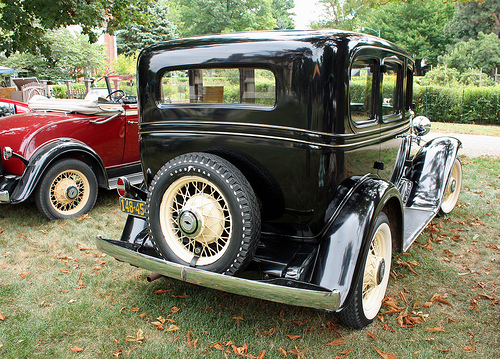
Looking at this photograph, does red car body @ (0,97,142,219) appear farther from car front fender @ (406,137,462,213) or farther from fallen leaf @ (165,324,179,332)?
car front fender @ (406,137,462,213)

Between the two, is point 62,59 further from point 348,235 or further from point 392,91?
point 348,235

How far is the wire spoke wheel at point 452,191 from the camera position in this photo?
16.2ft

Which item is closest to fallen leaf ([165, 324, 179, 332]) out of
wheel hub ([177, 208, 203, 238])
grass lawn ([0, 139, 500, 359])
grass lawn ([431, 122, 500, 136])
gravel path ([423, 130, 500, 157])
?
grass lawn ([0, 139, 500, 359])

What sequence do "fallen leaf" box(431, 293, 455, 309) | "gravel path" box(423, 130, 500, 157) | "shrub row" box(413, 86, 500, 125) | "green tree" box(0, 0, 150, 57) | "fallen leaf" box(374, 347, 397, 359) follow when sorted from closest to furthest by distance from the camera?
"fallen leaf" box(374, 347, 397, 359) < "fallen leaf" box(431, 293, 455, 309) < "green tree" box(0, 0, 150, 57) < "gravel path" box(423, 130, 500, 157) < "shrub row" box(413, 86, 500, 125)

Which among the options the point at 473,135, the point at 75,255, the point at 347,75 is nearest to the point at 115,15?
the point at 75,255

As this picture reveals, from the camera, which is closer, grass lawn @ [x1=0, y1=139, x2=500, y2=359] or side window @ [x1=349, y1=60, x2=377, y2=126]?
grass lawn @ [x1=0, y1=139, x2=500, y2=359]

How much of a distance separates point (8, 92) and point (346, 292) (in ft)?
52.1

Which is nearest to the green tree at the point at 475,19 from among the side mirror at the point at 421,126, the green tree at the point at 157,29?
the green tree at the point at 157,29

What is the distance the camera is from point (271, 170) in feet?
8.92

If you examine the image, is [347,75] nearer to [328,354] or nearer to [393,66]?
[393,66]

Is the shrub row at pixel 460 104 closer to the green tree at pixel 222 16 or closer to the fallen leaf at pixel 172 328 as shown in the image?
the fallen leaf at pixel 172 328

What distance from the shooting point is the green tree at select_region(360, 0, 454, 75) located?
130 ft

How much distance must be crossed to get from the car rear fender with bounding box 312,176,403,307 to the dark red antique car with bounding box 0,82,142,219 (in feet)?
11.8

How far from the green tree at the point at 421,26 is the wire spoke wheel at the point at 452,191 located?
3883cm
